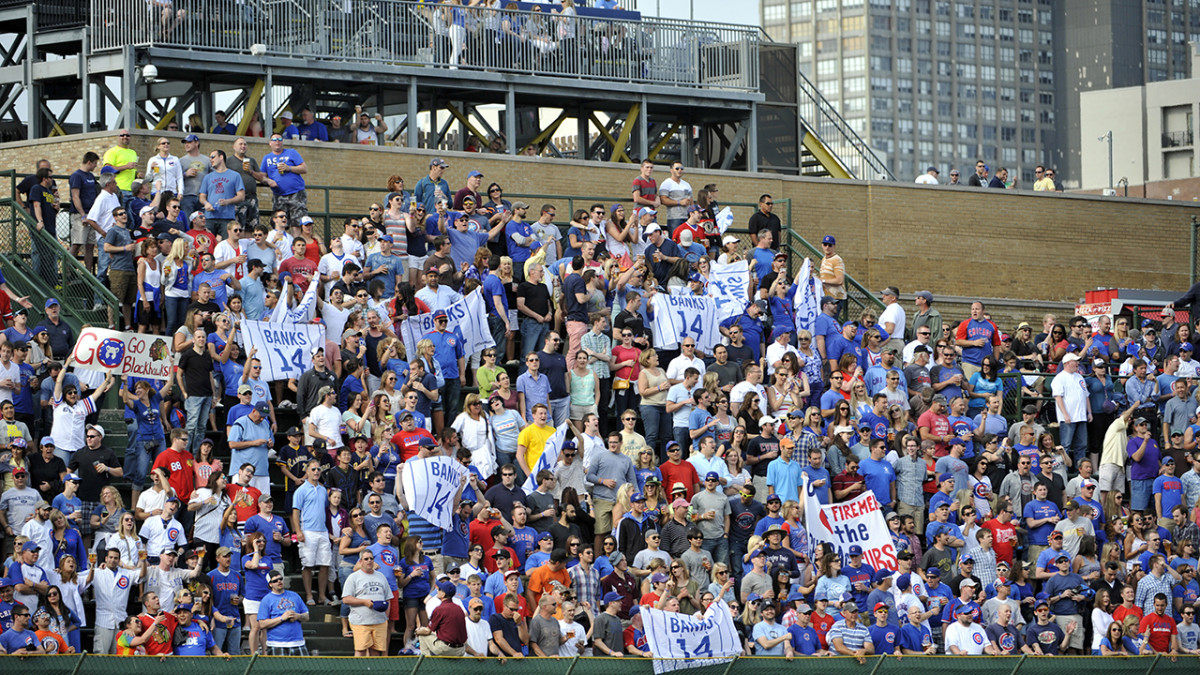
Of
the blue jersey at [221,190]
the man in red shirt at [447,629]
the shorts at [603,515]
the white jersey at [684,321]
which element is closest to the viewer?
the man in red shirt at [447,629]

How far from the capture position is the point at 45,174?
22.8 m

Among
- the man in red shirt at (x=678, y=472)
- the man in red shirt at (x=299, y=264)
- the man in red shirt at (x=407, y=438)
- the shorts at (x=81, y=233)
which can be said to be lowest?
the man in red shirt at (x=678, y=472)

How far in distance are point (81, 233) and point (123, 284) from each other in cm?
156

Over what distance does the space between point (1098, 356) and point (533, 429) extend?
347 inches

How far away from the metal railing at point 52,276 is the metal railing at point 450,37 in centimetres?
689

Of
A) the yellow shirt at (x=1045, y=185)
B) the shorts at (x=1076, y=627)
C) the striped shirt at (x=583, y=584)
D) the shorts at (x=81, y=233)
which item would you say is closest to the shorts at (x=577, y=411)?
the striped shirt at (x=583, y=584)

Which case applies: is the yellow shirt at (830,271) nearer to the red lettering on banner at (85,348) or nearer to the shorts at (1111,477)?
the shorts at (1111,477)

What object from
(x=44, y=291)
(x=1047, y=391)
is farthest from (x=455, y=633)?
(x=1047, y=391)

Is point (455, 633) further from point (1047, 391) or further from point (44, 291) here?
point (1047, 391)

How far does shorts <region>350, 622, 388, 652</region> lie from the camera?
57.5ft

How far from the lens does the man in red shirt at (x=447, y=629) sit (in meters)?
17.0

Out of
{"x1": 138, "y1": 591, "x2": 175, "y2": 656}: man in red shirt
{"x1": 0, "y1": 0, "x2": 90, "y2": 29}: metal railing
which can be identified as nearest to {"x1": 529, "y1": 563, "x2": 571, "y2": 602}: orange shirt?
{"x1": 138, "y1": 591, "x2": 175, "y2": 656}: man in red shirt

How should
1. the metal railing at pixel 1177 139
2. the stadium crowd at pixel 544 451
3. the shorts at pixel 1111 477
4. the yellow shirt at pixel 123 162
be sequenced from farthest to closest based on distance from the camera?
1. the metal railing at pixel 1177 139
2. the yellow shirt at pixel 123 162
3. the shorts at pixel 1111 477
4. the stadium crowd at pixel 544 451

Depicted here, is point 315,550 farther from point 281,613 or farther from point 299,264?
point 299,264
